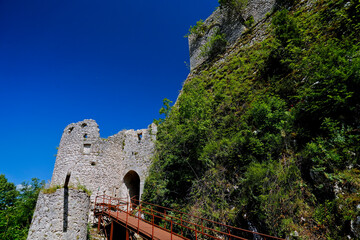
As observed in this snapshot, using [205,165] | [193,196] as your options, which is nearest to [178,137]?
[205,165]

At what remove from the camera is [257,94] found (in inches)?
306

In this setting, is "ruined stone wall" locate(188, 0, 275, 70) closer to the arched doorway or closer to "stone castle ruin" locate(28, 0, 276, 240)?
"stone castle ruin" locate(28, 0, 276, 240)

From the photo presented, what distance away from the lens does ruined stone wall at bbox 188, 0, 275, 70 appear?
42.9 feet

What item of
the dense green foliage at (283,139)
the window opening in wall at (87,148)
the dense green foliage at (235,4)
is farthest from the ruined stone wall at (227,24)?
the window opening in wall at (87,148)

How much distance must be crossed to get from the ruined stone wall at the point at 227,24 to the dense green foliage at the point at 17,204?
15775mm

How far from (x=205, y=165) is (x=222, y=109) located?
117 inches

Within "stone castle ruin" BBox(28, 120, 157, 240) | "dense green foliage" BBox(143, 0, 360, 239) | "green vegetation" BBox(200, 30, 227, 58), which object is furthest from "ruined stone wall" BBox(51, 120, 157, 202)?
"green vegetation" BBox(200, 30, 227, 58)

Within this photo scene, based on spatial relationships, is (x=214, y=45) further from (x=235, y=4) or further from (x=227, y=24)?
(x=235, y=4)

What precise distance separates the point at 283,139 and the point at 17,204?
24150 mm

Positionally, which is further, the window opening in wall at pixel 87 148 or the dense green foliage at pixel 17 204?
the window opening in wall at pixel 87 148

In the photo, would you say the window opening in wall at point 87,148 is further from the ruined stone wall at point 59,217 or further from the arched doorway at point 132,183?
the ruined stone wall at point 59,217

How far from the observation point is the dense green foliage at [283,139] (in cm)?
397

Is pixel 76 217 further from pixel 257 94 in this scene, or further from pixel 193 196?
pixel 257 94

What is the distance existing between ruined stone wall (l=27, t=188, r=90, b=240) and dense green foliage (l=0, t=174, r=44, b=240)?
273cm
